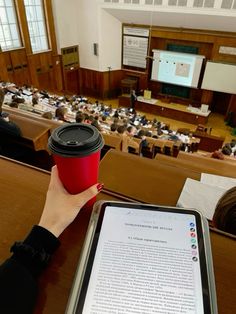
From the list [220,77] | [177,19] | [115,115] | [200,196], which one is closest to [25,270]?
[200,196]

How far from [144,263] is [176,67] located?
797cm

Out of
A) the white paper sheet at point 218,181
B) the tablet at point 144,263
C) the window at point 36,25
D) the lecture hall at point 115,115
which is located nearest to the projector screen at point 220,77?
the lecture hall at point 115,115

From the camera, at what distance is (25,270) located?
481 mm

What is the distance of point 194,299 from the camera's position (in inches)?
16.9

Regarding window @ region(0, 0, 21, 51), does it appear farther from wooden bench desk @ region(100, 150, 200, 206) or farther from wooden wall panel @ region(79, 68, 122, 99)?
wooden bench desk @ region(100, 150, 200, 206)

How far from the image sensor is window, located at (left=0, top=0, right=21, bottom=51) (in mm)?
6272

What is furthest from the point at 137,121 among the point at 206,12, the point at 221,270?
the point at 221,270

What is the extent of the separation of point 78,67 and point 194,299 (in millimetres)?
9117

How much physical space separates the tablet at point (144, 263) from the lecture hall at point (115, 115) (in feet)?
0.06

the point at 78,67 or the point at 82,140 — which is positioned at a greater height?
the point at 82,140

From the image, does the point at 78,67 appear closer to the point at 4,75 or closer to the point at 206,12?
the point at 4,75

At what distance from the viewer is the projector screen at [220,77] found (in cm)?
691

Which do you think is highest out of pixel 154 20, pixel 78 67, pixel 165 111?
pixel 154 20

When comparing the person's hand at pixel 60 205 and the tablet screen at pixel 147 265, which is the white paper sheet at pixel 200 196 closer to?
the tablet screen at pixel 147 265
